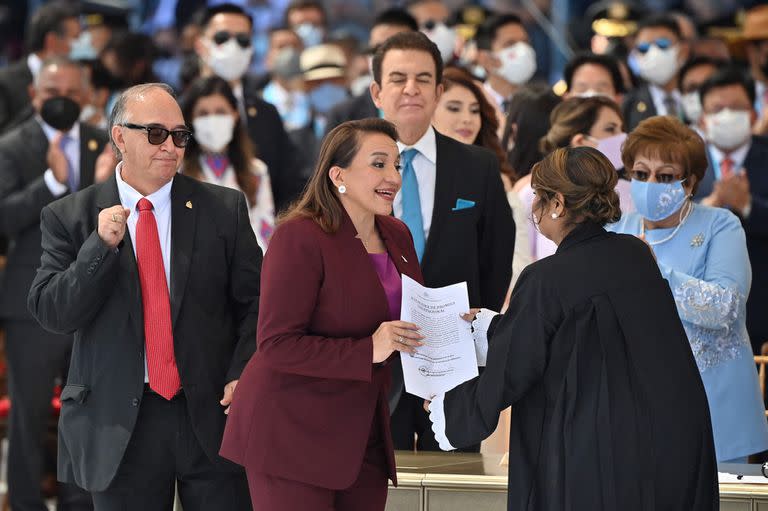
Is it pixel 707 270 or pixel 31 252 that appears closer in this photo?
pixel 707 270

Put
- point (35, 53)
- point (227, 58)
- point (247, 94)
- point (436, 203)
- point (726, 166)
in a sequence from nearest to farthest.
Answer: point (436, 203)
point (726, 166)
point (247, 94)
point (227, 58)
point (35, 53)

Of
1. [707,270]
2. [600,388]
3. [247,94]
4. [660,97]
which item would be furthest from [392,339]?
[660,97]

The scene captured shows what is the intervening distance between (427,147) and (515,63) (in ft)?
10.7

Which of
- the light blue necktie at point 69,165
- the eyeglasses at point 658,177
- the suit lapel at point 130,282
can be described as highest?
the light blue necktie at point 69,165

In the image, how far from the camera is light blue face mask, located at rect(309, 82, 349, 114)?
31.7 feet

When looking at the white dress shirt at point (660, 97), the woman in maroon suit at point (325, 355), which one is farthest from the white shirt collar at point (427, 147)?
the white dress shirt at point (660, 97)

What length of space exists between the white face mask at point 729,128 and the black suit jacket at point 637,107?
18.6 inches

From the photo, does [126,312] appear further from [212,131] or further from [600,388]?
[212,131]

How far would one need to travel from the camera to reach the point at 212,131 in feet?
22.7

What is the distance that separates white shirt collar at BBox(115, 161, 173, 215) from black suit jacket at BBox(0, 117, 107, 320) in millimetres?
2269

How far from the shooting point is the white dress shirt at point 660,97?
317 inches

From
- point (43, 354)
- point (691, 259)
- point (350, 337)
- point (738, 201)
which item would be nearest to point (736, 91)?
point (738, 201)

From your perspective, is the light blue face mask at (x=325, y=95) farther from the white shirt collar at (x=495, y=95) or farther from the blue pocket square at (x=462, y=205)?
the blue pocket square at (x=462, y=205)

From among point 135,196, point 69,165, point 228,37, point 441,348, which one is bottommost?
point 441,348
